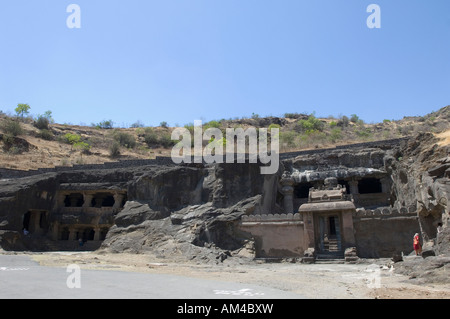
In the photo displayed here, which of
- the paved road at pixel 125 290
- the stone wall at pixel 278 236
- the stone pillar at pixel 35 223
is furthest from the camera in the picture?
the stone pillar at pixel 35 223

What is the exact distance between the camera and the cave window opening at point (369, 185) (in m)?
30.1

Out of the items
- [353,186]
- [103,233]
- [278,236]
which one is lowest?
[103,233]

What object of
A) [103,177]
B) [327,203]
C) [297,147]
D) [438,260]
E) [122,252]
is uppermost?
[297,147]

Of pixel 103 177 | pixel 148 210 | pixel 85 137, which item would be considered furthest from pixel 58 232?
pixel 85 137

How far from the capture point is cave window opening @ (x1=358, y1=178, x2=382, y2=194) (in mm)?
30094

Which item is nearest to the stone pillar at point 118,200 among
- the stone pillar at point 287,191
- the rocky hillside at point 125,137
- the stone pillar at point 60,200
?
the stone pillar at point 60,200

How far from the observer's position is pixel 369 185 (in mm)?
31422

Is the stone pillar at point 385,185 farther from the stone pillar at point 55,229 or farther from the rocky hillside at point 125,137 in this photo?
the stone pillar at point 55,229

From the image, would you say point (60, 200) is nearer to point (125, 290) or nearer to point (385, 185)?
point (125, 290)

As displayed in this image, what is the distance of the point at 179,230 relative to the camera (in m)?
21.0

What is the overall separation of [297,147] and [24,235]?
32.3 meters
